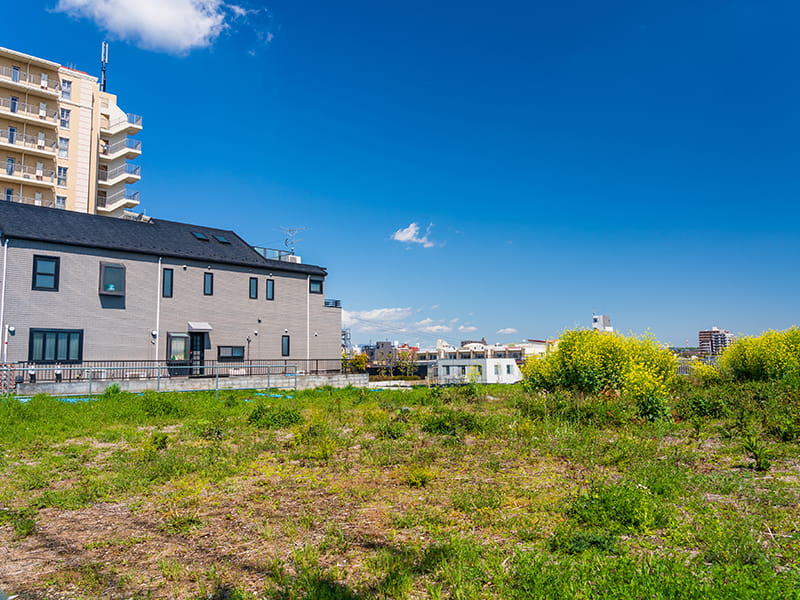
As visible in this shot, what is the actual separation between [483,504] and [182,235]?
91.1ft

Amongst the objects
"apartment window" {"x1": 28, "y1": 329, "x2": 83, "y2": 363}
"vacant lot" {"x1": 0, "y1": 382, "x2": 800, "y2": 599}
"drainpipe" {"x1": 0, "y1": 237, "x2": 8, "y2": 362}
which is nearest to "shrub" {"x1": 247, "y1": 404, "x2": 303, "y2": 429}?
"vacant lot" {"x1": 0, "y1": 382, "x2": 800, "y2": 599}

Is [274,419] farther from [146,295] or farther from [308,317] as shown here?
[308,317]

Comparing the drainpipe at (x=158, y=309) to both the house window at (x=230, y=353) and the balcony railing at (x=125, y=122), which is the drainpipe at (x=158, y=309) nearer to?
the house window at (x=230, y=353)

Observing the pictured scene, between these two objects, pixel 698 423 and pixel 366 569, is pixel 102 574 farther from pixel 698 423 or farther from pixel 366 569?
pixel 698 423

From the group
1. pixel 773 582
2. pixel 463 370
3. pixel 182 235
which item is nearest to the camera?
pixel 773 582

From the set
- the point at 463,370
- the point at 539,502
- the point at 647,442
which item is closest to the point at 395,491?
the point at 539,502

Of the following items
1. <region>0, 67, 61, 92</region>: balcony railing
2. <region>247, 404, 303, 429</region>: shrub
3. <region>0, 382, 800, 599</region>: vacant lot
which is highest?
<region>0, 67, 61, 92</region>: balcony railing

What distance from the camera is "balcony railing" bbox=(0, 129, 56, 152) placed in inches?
1519

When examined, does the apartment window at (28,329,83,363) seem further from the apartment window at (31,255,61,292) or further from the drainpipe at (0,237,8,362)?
the apartment window at (31,255,61,292)

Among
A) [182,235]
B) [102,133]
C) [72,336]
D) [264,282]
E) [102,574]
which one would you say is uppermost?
[102,133]

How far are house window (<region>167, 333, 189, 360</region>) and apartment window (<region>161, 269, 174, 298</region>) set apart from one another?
210 centimetres

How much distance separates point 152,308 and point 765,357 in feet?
85.3

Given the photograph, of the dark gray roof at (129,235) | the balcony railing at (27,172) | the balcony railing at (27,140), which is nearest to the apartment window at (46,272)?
the dark gray roof at (129,235)

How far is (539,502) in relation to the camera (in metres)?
5.61
